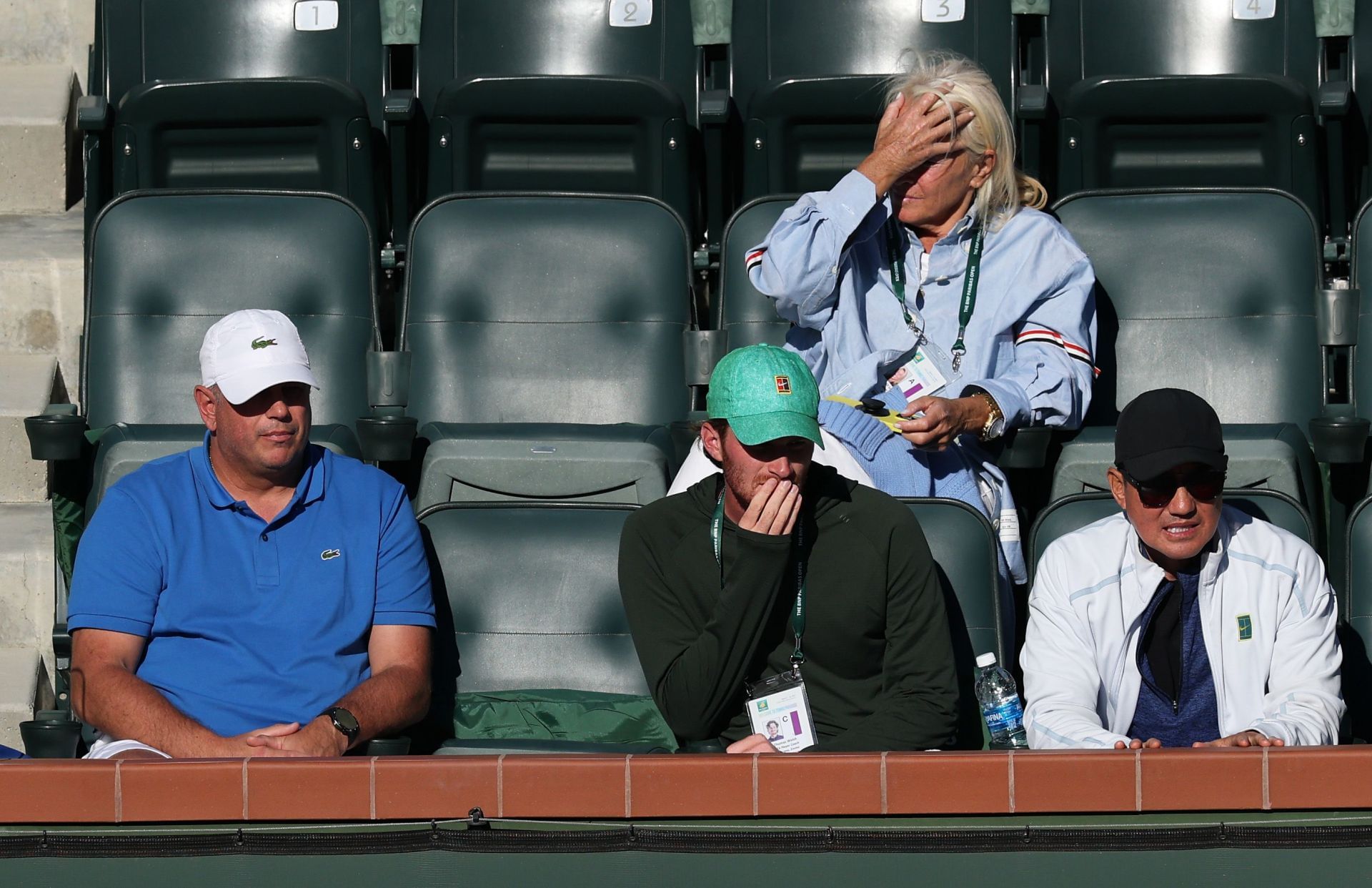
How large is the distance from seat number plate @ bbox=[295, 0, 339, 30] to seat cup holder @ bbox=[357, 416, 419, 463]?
213 centimetres

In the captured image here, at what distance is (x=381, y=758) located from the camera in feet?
6.27

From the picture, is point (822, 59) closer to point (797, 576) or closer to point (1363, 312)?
point (1363, 312)

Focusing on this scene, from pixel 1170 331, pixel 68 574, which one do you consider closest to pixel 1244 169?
pixel 1170 331

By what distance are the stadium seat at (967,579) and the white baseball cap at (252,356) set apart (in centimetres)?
106

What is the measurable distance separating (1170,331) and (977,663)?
1.44 m

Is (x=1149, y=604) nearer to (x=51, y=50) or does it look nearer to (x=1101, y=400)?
(x=1101, y=400)

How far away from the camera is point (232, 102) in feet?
15.1

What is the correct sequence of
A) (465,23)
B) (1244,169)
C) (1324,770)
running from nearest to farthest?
1. (1324,770)
2. (1244,169)
3. (465,23)

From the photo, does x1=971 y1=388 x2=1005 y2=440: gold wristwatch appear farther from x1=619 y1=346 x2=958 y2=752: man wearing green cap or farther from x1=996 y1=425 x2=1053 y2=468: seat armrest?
x1=619 y1=346 x2=958 y2=752: man wearing green cap

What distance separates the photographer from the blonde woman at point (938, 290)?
10.9 feet

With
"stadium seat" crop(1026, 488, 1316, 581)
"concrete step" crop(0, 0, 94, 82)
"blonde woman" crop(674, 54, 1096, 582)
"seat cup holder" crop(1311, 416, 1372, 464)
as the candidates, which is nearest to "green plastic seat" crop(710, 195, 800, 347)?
"blonde woman" crop(674, 54, 1096, 582)

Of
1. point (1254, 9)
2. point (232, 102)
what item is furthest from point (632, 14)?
point (1254, 9)

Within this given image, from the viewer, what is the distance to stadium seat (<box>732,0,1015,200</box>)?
4660 millimetres

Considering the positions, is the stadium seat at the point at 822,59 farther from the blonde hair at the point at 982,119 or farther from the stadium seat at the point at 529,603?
the stadium seat at the point at 529,603
